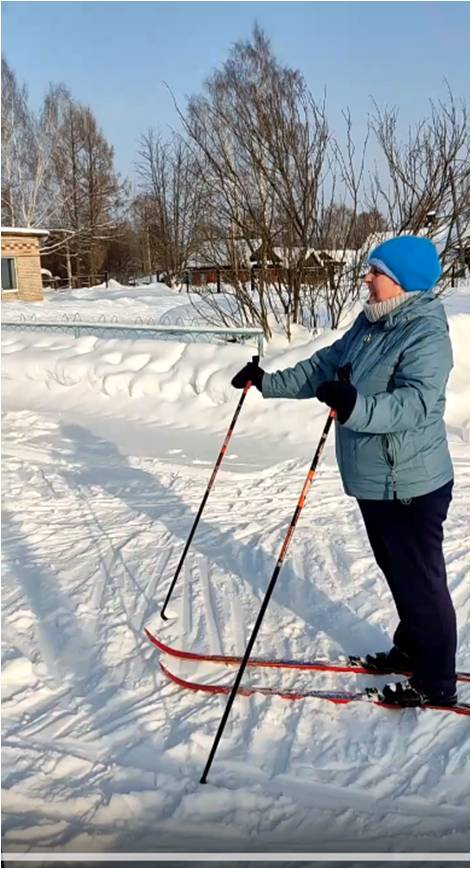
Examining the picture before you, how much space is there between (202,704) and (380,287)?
1597 millimetres

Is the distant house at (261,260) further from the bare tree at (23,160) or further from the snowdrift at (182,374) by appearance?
the bare tree at (23,160)

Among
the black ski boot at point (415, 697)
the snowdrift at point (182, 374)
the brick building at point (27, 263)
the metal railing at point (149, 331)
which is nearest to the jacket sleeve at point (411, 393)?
the black ski boot at point (415, 697)

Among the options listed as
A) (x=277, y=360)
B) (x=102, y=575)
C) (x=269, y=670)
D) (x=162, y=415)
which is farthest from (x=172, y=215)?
(x=269, y=670)

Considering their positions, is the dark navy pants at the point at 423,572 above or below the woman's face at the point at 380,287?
below

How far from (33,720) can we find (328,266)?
25.3ft

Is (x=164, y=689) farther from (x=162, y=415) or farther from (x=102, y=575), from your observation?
(x=162, y=415)

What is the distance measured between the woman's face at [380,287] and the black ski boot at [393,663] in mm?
1361

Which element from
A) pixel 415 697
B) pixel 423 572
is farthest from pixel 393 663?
pixel 423 572

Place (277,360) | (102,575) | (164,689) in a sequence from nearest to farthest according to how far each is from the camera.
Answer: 1. (164,689)
2. (102,575)
3. (277,360)

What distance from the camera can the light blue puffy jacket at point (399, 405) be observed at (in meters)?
2.02

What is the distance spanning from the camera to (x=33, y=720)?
2.36 meters

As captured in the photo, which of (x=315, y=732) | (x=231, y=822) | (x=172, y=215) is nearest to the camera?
(x=231, y=822)

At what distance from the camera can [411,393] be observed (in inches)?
79.7

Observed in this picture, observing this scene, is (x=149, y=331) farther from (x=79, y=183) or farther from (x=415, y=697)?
(x=415, y=697)
